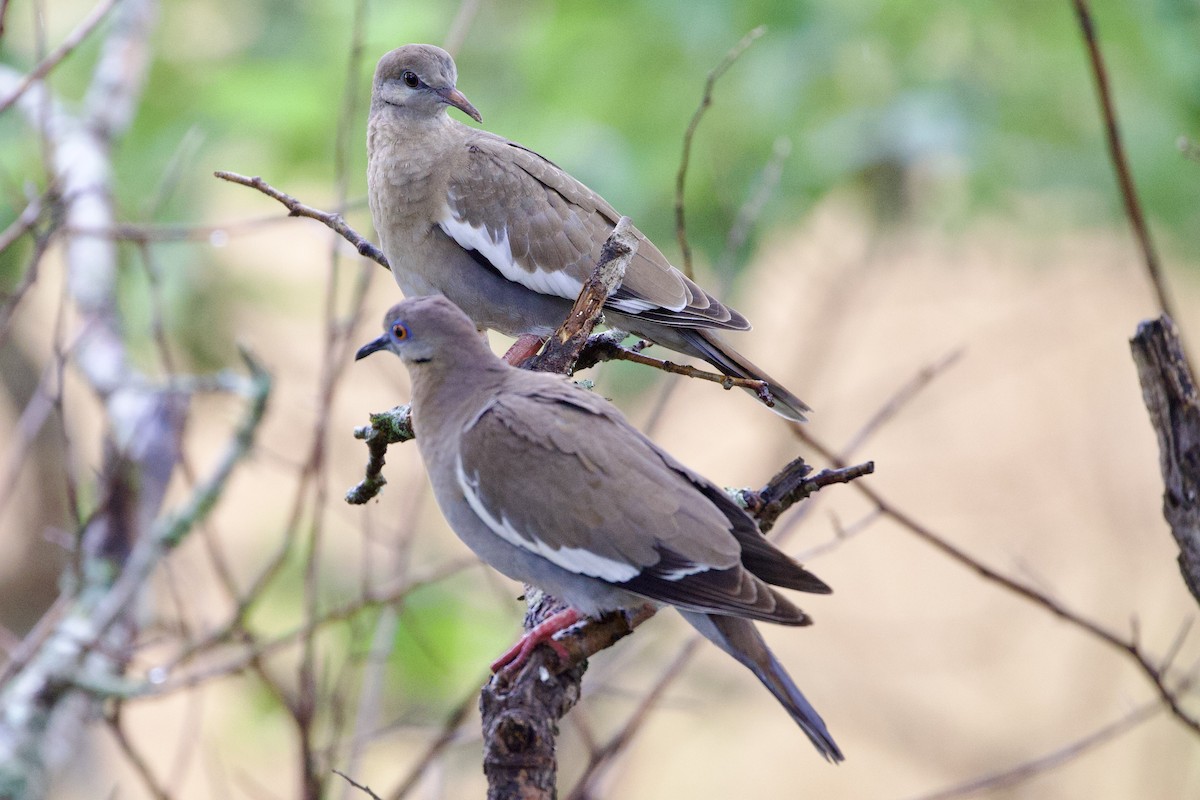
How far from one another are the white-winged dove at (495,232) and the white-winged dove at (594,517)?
30.4 inches

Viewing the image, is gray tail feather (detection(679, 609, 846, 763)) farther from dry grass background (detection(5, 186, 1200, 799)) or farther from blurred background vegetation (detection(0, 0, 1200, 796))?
dry grass background (detection(5, 186, 1200, 799))

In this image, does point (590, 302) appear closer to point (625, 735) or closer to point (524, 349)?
A: point (524, 349)

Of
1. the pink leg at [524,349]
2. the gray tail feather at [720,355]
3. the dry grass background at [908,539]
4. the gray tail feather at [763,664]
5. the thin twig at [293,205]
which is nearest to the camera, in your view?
the gray tail feather at [763,664]

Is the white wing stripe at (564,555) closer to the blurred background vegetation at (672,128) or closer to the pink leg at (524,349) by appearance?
the pink leg at (524,349)

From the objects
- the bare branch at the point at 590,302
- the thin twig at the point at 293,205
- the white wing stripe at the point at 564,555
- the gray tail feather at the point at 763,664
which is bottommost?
the gray tail feather at the point at 763,664

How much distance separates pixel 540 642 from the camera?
7.62 feet

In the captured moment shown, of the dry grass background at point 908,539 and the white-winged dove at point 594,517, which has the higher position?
the dry grass background at point 908,539

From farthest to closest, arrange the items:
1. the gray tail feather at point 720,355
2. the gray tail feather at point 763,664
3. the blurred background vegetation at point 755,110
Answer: the blurred background vegetation at point 755,110
the gray tail feather at point 720,355
the gray tail feather at point 763,664

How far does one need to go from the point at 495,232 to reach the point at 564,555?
125 cm

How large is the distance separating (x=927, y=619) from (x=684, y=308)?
5.95m

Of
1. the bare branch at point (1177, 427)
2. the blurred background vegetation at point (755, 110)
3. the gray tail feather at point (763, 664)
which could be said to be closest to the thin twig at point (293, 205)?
the gray tail feather at point (763, 664)

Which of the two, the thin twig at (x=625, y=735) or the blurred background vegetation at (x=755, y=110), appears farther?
the blurred background vegetation at (x=755, y=110)

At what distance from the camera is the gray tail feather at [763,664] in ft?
6.95

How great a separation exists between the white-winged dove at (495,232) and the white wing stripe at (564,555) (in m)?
0.93
